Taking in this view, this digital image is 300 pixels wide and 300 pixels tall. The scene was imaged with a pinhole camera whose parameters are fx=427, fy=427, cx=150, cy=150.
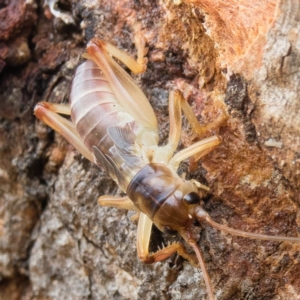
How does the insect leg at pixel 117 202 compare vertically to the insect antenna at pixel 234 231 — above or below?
below

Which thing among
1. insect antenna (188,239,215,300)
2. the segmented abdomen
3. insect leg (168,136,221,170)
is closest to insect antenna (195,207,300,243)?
insect antenna (188,239,215,300)

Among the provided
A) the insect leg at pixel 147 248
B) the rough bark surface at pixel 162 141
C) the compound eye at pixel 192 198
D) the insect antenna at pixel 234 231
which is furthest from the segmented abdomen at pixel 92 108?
the insect antenna at pixel 234 231

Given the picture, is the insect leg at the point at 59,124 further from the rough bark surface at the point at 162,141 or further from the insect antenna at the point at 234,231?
the insect antenna at the point at 234,231

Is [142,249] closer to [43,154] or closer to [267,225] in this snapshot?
[267,225]

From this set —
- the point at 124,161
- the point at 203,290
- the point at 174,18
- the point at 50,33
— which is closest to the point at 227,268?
the point at 203,290

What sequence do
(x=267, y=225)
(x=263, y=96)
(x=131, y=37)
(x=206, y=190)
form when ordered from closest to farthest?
(x=263, y=96) < (x=267, y=225) < (x=206, y=190) < (x=131, y=37)
